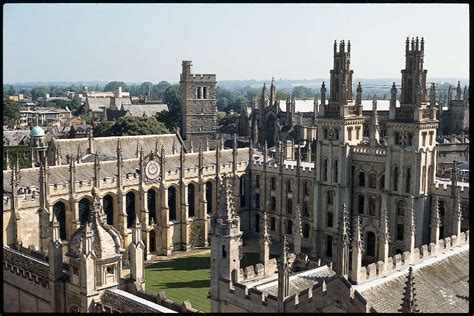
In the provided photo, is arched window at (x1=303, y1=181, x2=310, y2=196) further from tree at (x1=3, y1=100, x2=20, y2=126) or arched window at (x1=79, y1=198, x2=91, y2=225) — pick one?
tree at (x1=3, y1=100, x2=20, y2=126)

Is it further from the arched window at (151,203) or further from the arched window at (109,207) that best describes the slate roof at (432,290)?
the arched window at (151,203)

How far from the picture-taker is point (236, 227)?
20.1 metres

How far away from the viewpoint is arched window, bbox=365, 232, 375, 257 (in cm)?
3741

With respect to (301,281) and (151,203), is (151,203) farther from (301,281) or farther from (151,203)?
(301,281)

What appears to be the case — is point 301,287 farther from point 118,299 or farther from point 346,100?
point 346,100

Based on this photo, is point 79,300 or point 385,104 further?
point 385,104

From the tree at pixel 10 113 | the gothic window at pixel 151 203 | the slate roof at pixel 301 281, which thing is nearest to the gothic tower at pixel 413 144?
the slate roof at pixel 301 281

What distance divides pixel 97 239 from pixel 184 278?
1601 centimetres

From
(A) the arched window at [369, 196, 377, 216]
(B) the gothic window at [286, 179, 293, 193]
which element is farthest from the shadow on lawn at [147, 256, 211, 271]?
(A) the arched window at [369, 196, 377, 216]

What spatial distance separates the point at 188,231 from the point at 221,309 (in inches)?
896

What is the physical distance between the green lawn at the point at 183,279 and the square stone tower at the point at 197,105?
89.8 feet

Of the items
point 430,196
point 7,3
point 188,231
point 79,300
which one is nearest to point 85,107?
point 188,231

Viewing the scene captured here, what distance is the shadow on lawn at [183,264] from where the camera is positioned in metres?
38.2

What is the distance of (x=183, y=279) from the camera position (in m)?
35.7
